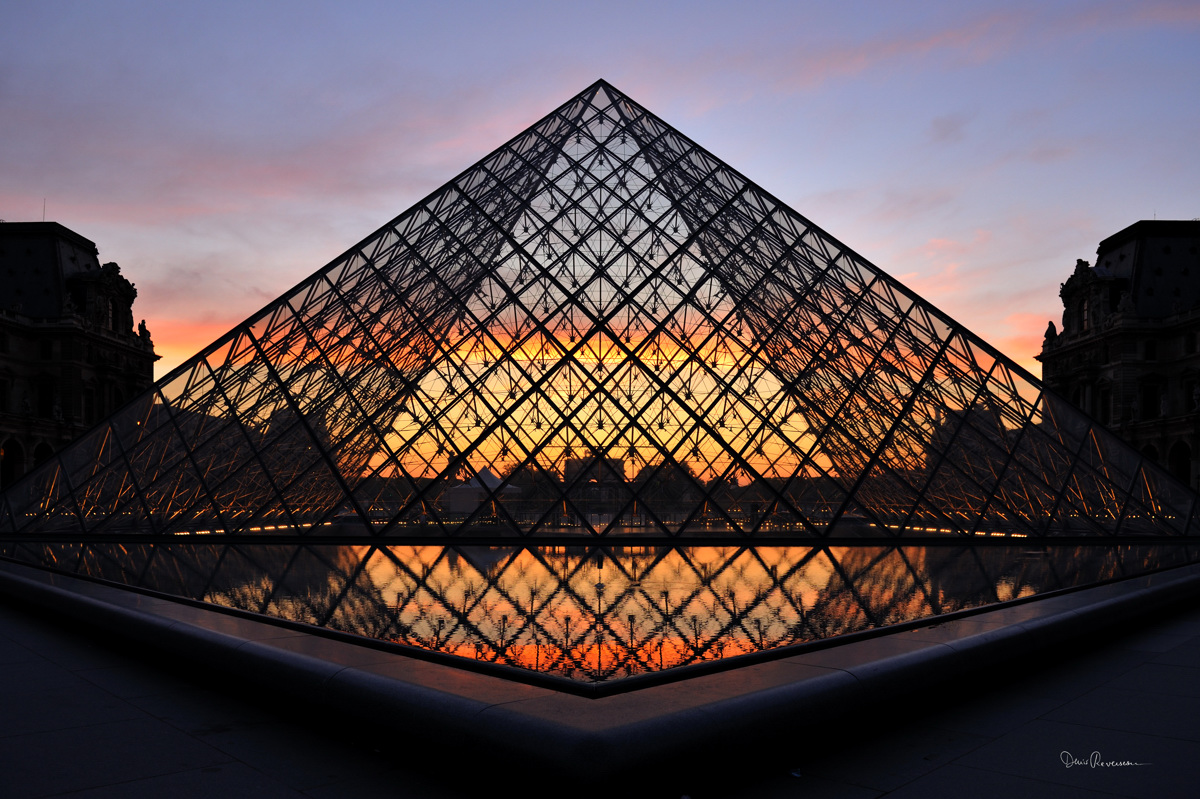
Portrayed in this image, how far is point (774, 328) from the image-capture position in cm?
1925

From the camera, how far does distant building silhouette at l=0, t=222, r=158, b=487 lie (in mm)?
55156

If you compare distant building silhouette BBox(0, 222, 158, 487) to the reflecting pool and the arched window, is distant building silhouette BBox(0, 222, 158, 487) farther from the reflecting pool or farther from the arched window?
the reflecting pool

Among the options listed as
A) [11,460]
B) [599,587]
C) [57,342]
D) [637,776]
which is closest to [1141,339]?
[599,587]

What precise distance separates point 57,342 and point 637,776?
213 ft

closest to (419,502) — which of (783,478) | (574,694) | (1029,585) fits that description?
(783,478)

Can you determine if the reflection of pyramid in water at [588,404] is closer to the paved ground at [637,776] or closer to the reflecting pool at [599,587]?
the reflecting pool at [599,587]

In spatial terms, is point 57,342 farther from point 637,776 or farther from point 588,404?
point 637,776

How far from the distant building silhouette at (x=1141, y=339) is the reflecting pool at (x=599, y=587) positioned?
1783 inches

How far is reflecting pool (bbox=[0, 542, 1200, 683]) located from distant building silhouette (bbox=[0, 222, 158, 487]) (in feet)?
152

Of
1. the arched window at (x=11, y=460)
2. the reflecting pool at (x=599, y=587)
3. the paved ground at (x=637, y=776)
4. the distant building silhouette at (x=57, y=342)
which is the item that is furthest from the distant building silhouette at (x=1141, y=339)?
the arched window at (x=11, y=460)

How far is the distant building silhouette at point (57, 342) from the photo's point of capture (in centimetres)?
5516

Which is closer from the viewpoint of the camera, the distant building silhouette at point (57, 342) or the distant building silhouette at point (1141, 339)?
the distant building silhouette at point (1141, 339)

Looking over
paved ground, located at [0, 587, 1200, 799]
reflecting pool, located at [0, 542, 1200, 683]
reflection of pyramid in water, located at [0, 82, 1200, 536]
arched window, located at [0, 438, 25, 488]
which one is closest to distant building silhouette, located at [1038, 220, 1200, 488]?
reflection of pyramid in water, located at [0, 82, 1200, 536]

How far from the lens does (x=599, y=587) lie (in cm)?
966
